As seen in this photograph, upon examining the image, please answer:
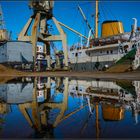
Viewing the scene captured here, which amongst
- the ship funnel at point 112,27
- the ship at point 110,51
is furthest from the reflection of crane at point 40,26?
the ship funnel at point 112,27

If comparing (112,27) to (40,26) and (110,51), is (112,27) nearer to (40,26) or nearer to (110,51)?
(110,51)

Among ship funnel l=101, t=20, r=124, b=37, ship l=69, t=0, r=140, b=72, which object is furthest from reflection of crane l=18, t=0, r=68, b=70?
ship funnel l=101, t=20, r=124, b=37

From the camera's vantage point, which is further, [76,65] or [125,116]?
[76,65]

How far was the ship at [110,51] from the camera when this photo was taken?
116ft

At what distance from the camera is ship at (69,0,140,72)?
116 feet

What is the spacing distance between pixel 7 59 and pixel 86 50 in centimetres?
1618

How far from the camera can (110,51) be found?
147 feet

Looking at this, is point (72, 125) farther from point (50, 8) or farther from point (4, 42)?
point (4, 42)

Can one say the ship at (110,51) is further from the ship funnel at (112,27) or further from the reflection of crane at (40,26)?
the reflection of crane at (40,26)

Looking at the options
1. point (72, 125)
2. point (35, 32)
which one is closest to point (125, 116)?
point (72, 125)

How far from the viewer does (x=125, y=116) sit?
6000 millimetres

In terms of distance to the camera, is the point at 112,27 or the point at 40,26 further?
the point at 112,27

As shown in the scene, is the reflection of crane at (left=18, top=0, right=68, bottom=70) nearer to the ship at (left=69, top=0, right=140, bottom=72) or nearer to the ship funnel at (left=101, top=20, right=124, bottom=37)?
the ship at (left=69, top=0, right=140, bottom=72)

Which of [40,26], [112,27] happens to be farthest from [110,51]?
[40,26]
